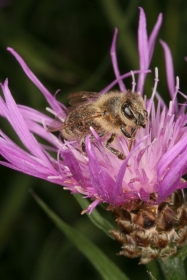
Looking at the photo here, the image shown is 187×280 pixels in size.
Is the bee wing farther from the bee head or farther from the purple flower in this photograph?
the bee head

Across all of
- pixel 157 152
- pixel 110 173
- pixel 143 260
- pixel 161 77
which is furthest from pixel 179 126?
pixel 161 77

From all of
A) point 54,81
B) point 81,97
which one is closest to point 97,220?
point 81,97

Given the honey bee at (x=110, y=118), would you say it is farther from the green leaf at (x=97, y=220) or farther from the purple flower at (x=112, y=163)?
the green leaf at (x=97, y=220)

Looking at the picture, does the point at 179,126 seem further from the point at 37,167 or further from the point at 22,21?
the point at 22,21

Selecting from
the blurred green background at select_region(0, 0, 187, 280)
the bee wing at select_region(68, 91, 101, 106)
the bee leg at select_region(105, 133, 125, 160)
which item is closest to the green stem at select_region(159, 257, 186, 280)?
the bee leg at select_region(105, 133, 125, 160)

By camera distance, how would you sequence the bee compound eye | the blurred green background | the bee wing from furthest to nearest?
the blurred green background
the bee wing
the bee compound eye

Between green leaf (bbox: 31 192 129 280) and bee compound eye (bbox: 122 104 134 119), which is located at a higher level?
bee compound eye (bbox: 122 104 134 119)

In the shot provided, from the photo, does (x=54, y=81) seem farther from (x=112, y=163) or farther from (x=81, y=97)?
(x=112, y=163)

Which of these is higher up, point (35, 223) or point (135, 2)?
point (135, 2)
